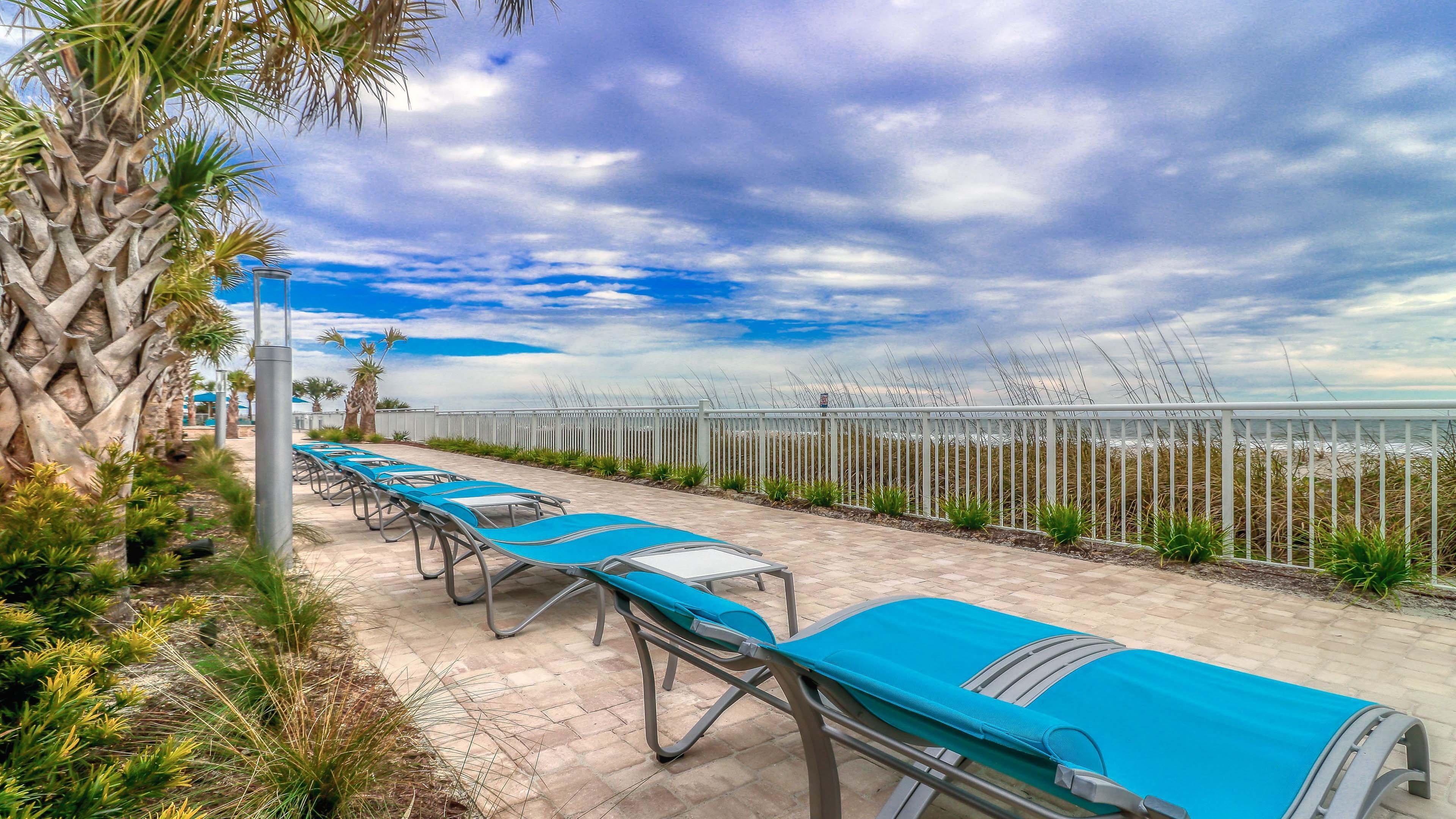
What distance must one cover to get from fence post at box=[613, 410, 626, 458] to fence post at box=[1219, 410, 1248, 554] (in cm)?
946

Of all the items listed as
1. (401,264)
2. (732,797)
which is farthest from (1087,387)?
(401,264)

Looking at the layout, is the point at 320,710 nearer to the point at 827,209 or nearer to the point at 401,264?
the point at 827,209

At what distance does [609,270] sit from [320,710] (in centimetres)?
1671

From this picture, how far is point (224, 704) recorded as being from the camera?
7.29ft

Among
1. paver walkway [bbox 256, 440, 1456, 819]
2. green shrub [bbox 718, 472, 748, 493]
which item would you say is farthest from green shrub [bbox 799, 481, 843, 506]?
paver walkway [bbox 256, 440, 1456, 819]

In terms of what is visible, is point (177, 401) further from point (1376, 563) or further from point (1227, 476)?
point (1376, 563)

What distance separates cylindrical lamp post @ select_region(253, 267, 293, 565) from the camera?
4641mm

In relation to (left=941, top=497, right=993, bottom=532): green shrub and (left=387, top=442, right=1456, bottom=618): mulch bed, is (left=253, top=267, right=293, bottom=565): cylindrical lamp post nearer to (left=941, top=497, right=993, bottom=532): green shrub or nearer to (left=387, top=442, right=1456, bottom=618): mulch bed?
(left=387, top=442, right=1456, bottom=618): mulch bed

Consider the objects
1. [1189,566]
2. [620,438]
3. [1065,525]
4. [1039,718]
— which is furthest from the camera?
[620,438]

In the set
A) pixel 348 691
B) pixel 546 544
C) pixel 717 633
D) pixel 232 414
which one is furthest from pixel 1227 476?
pixel 232 414

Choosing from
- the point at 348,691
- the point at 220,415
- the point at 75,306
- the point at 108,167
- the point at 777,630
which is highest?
the point at 108,167

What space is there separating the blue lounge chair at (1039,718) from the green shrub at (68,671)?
3.85 ft

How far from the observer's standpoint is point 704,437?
34.6ft

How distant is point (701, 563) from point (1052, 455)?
14.0ft
